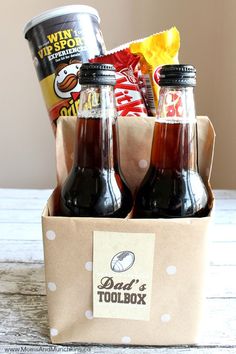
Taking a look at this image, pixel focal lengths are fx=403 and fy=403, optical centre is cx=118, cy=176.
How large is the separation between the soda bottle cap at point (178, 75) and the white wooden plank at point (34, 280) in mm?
281

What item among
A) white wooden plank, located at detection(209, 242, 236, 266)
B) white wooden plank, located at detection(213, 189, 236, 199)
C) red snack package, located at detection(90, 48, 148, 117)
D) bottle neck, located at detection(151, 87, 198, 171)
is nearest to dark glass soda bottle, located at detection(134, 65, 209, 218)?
bottle neck, located at detection(151, 87, 198, 171)

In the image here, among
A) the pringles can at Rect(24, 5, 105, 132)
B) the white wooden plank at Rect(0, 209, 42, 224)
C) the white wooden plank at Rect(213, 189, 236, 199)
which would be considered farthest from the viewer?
the white wooden plank at Rect(213, 189, 236, 199)

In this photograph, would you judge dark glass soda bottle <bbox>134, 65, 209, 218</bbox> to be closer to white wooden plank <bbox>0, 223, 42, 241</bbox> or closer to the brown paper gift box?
the brown paper gift box

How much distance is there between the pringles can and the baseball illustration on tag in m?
0.24

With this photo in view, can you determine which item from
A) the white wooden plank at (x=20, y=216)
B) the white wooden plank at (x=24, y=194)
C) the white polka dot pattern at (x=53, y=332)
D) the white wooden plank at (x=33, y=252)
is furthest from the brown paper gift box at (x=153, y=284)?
the white wooden plank at (x=24, y=194)

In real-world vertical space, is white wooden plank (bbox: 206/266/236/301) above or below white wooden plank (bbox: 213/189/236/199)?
below

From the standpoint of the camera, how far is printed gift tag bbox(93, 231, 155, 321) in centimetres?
42

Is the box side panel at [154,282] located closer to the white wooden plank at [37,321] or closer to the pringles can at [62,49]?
the white wooden plank at [37,321]

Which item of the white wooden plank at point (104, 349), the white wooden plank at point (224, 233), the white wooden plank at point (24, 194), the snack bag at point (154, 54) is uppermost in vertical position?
the snack bag at point (154, 54)

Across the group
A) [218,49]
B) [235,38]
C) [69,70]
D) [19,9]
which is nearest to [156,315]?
[69,70]

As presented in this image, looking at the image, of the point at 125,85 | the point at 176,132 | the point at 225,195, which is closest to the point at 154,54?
the point at 125,85

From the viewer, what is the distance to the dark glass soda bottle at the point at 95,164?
44 centimetres

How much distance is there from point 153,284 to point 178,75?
Result: 22 centimetres

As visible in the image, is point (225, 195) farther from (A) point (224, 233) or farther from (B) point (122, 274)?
(B) point (122, 274)
